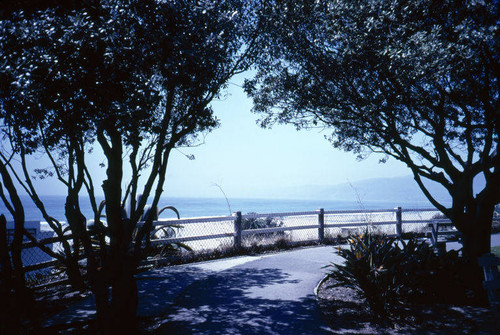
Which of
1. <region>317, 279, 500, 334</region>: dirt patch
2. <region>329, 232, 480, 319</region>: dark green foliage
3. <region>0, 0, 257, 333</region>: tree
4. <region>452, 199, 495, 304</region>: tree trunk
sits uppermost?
<region>0, 0, 257, 333</region>: tree

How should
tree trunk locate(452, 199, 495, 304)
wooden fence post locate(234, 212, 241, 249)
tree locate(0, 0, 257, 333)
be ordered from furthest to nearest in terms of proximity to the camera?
wooden fence post locate(234, 212, 241, 249) → tree trunk locate(452, 199, 495, 304) → tree locate(0, 0, 257, 333)

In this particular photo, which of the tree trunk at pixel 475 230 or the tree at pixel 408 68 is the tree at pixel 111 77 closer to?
the tree at pixel 408 68

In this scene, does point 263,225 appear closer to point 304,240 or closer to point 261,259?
point 304,240

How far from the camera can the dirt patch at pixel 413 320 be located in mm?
4938

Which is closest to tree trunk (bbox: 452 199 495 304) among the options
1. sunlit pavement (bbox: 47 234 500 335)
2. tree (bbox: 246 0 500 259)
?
tree (bbox: 246 0 500 259)

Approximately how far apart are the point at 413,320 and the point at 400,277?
41.5 inches

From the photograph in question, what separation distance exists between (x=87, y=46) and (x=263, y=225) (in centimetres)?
1580

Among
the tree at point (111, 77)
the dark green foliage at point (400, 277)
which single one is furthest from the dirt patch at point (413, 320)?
the tree at point (111, 77)

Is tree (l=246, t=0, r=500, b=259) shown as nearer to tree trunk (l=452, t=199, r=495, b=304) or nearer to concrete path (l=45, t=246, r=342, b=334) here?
tree trunk (l=452, t=199, r=495, b=304)

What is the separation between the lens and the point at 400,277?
629cm

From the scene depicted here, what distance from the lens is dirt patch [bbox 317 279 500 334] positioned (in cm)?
494

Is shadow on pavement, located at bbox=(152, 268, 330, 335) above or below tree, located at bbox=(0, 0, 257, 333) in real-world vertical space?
below

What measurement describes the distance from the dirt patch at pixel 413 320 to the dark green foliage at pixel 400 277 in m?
0.23

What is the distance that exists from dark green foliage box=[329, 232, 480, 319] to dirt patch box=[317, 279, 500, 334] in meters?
0.23
